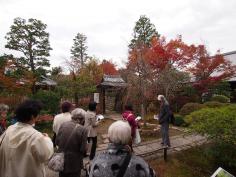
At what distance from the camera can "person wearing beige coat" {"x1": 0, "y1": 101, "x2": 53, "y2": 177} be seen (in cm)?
265

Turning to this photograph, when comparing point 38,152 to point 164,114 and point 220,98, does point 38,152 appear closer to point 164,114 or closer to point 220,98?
point 164,114

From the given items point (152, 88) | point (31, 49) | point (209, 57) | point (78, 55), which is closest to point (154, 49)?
point (209, 57)

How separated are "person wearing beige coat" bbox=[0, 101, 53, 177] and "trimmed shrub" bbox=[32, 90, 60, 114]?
10360mm

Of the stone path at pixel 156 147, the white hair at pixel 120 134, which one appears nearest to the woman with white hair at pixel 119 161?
the white hair at pixel 120 134

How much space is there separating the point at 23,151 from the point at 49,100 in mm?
10735

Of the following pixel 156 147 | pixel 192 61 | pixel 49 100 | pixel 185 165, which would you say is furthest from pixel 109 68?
pixel 185 165

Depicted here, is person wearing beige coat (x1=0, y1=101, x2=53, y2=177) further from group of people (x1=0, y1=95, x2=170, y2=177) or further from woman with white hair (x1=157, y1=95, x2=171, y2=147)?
woman with white hair (x1=157, y1=95, x2=171, y2=147)

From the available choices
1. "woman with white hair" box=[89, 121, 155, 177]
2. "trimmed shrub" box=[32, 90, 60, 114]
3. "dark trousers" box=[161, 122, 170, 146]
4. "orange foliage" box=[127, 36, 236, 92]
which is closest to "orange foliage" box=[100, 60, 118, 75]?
"orange foliage" box=[127, 36, 236, 92]

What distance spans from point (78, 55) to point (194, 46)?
2695cm

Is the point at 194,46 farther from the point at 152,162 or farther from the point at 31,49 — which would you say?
the point at 152,162

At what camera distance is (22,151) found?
2.65 m

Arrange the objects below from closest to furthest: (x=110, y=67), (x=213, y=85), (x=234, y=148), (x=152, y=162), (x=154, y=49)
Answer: (x=234, y=148) → (x=152, y=162) → (x=213, y=85) → (x=154, y=49) → (x=110, y=67)

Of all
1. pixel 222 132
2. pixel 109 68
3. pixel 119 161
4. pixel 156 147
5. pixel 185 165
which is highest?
pixel 109 68

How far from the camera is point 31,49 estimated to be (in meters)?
14.2
